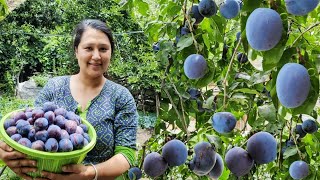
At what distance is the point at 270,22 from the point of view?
0.55 m

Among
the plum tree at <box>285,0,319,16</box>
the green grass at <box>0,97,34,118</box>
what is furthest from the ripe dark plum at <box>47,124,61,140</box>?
the green grass at <box>0,97,34,118</box>

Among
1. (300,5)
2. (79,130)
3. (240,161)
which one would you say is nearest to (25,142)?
(79,130)

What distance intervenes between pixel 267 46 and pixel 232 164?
354mm

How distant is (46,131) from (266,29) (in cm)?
67

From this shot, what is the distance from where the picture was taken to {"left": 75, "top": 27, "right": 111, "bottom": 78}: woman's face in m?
1.39

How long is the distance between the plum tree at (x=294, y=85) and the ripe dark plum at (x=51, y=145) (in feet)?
2.04

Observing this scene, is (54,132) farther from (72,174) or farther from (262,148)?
(262,148)

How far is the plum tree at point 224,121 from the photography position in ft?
2.81

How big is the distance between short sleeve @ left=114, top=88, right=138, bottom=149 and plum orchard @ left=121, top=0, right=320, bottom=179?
0.09 metres

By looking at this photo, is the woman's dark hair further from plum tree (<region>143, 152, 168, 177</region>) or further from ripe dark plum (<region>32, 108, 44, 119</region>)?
plum tree (<region>143, 152, 168, 177</region>)

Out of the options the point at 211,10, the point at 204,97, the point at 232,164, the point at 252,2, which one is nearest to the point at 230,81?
the point at 204,97

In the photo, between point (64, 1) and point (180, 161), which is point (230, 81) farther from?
point (64, 1)

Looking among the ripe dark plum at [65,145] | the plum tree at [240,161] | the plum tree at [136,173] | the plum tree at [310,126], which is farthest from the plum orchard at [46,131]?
the plum tree at [310,126]

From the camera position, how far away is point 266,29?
0.55 metres
